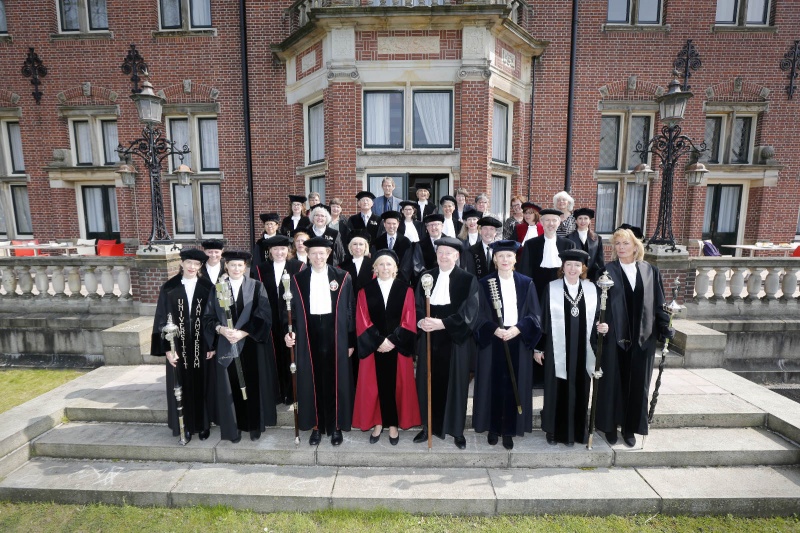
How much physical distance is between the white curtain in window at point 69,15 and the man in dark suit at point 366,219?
1156cm

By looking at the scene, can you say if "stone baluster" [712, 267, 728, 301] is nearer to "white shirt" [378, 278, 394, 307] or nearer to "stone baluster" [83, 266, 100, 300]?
"white shirt" [378, 278, 394, 307]

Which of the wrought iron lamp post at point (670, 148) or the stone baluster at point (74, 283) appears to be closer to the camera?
the wrought iron lamp post at point (670, 148)

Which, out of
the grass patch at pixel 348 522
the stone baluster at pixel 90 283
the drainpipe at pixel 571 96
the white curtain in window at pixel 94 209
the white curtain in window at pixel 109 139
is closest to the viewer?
the grass patch at pixel 348 522

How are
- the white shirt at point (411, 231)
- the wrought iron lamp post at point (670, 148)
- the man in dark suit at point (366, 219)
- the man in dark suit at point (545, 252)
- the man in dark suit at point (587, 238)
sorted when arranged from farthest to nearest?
the wrought iron lamp post at point (670, 148), the man in dark suit at point (366, 219), the white shirt at point (411, 231), the man in dark suit at point (587, 238), the man in dark suit at point (545, 252)

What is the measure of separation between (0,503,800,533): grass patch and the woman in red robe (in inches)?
38.3

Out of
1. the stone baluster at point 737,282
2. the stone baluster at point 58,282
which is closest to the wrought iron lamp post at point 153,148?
the stone baluster at point 58,282

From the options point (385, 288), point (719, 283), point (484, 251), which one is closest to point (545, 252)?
point (484, 251)

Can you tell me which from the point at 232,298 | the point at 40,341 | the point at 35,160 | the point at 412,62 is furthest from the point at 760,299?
the point at 35,160

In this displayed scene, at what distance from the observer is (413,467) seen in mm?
4570

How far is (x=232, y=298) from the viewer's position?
468 centimetres

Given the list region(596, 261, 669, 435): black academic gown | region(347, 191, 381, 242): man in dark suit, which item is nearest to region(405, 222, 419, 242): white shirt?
region(347, 191, 381, 242): man in dark suit

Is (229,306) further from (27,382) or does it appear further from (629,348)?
(27,382)

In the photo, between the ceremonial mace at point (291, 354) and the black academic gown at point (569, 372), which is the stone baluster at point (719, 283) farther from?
the ceremonial mace at point (291, 354)

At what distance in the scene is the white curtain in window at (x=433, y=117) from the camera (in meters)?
9.73
